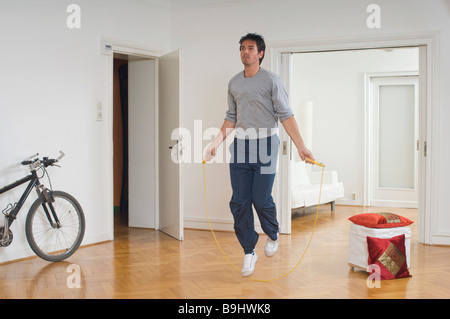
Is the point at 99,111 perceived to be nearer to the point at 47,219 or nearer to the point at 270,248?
the point at 47,219

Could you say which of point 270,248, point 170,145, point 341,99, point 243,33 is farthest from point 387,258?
point 341,99

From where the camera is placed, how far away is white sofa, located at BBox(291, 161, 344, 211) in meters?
6.12

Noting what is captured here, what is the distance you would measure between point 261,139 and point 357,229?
1.03m

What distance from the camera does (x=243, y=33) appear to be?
17.1 feet

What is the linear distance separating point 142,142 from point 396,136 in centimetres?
397

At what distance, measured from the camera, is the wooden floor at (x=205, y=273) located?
3.12 metres

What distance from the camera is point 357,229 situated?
3.61 metres

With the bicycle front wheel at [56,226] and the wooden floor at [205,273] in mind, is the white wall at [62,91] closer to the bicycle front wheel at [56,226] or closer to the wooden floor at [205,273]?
the bicycle front wheel at [56,226]

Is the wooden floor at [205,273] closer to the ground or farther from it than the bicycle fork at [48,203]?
closer to the ground

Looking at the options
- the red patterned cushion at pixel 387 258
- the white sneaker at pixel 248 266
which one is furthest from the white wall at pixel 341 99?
the white sneaker at pixel 248 266

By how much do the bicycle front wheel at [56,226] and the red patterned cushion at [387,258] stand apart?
7.77ft

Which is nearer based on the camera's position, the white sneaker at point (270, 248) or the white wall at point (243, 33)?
the white sneaker at point (270, 248)

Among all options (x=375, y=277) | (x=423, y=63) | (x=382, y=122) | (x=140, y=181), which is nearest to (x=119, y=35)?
(x=140, y=181)
